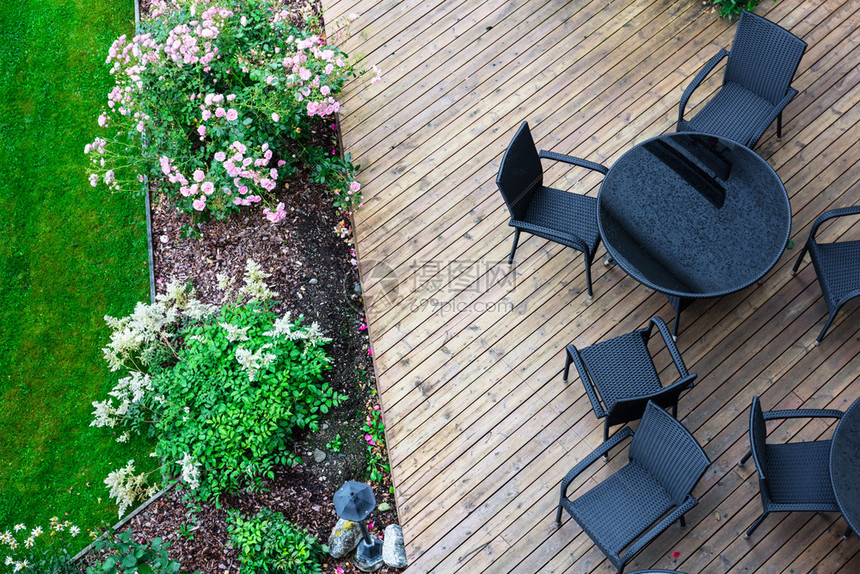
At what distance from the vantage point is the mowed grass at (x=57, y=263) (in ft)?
16.1

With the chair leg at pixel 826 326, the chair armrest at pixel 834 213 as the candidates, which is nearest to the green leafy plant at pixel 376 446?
the chair leg at pixel 826 326

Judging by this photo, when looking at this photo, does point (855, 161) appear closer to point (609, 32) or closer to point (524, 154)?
point (609, 32)

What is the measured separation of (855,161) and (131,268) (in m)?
5.34

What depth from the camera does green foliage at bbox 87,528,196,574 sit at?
388 cm

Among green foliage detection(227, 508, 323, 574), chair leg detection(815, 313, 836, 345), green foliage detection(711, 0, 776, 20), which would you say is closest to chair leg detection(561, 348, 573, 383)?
chair leg detection(815, 313, 836, 345)

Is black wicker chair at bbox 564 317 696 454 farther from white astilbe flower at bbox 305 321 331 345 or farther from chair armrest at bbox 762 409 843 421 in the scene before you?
white astilbe flower at bbox 305 321 331 345

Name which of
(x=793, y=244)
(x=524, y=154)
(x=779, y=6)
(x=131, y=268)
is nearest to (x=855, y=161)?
(x=793, y=244)

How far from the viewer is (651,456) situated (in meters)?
3.98

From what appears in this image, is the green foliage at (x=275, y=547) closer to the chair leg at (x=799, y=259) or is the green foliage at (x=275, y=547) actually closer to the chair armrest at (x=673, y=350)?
the chair armrest at (x=673, y=350)

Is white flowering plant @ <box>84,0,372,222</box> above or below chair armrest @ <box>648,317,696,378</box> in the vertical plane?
above

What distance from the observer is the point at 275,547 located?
14.1 feet

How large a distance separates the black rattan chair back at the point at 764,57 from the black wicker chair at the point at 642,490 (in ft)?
8.37

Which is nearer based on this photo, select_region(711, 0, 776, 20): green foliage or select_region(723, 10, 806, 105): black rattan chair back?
select_region(723, 10, 806, 105): black rattan chair back

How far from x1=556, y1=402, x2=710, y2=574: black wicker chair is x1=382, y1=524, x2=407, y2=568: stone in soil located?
980 millimetres
